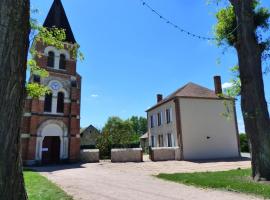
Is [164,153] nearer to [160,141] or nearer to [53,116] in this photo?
[160,141]

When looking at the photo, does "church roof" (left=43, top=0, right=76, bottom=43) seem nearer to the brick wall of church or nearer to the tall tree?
the brick wall of church

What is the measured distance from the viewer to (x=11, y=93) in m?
3.31

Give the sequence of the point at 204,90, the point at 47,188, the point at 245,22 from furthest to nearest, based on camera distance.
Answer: the point at 204,90, the point at 245,22, the point at 47,188

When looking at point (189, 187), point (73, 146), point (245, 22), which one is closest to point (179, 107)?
point (73, 146)

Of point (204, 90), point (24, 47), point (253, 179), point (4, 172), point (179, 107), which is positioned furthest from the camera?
point (204, 90)

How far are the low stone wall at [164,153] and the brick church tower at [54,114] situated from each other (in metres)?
7.51

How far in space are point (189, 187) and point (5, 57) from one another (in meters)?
8.42

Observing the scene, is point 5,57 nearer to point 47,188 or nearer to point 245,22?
point 47,188

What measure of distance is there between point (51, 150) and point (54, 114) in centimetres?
339

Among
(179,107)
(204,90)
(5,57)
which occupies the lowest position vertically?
(5,57)

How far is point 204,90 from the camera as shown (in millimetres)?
31672

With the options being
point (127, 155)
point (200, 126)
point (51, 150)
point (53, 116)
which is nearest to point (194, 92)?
point (200, 126)

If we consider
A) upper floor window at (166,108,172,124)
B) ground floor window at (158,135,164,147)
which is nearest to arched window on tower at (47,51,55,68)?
upper floor window at (166,108,172,124)

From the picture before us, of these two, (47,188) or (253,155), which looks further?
(253,155)
